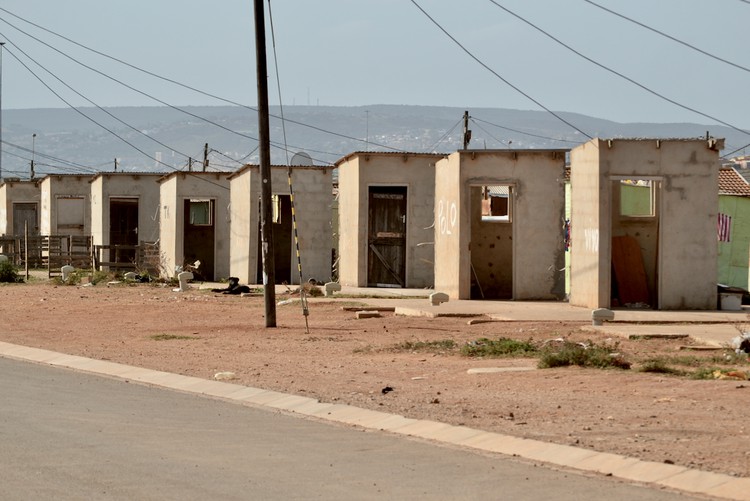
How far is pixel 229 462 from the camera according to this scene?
32.1ft

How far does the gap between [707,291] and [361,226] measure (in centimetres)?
1284

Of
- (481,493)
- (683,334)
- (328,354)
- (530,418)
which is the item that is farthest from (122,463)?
(683,334)

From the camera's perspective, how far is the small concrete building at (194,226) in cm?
4484

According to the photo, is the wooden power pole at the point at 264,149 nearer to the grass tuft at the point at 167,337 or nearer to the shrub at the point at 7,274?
the grass tuft at the point at 167,337

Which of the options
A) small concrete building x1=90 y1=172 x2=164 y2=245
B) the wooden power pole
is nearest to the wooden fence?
small concrete building x1=90 y1=172 x2=164 y2=245

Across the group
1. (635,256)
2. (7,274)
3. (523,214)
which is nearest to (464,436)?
(635,256)

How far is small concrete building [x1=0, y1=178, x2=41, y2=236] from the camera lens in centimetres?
6512

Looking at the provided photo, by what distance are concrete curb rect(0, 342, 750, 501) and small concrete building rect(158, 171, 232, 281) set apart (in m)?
27.3

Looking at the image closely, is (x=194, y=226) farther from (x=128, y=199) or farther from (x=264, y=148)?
(x=264, y=148)

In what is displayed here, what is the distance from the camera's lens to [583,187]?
90.8ft

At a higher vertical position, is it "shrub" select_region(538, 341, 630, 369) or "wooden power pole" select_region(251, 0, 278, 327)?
"wooden power pole" select_region(251, 0, 278, 327)

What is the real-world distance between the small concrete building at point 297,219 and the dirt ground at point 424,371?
1015 cm

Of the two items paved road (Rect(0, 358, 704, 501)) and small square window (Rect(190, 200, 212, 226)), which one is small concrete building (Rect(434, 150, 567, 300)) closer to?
paved road (Rect(0, 358, 704, 501))

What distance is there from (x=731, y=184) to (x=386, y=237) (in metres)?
14.2
